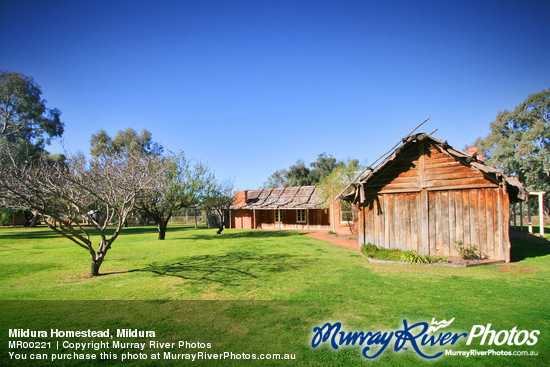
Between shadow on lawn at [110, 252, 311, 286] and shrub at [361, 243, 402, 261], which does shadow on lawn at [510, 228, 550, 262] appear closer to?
shrub at [361, 243, 402, 261]

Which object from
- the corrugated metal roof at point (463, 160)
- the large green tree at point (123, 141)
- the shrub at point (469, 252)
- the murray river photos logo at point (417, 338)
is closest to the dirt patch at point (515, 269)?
the shrub at point (469, 252)

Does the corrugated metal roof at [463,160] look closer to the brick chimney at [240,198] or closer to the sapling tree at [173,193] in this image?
the sapling tree at [173,193]

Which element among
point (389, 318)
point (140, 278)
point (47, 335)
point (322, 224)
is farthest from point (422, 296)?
point (322, 224)

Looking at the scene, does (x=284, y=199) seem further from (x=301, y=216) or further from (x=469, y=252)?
(x=469, y=252)

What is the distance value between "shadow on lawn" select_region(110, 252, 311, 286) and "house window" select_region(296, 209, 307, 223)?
58.7 feet

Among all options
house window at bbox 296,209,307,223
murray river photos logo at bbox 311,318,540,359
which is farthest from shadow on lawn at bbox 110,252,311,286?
house window at bbox 296,209,307,223

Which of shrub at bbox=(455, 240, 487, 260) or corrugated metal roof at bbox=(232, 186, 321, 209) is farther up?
corrugated metal roof at bbox=(232, 186, 321, 209)

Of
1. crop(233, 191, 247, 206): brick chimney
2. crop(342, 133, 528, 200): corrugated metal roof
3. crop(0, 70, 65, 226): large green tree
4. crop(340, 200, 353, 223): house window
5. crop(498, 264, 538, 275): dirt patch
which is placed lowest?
crop(498, 264, 538, 275): dirt patch

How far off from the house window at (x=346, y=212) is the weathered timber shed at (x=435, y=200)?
10.8 meters

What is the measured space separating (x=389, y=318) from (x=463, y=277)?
4564 mm

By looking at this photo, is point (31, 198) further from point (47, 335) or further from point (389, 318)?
point (389, 318)

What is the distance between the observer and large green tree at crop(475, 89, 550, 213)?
29.4m

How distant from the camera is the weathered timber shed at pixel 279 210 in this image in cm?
2961

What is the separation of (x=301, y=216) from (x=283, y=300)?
2484cm
